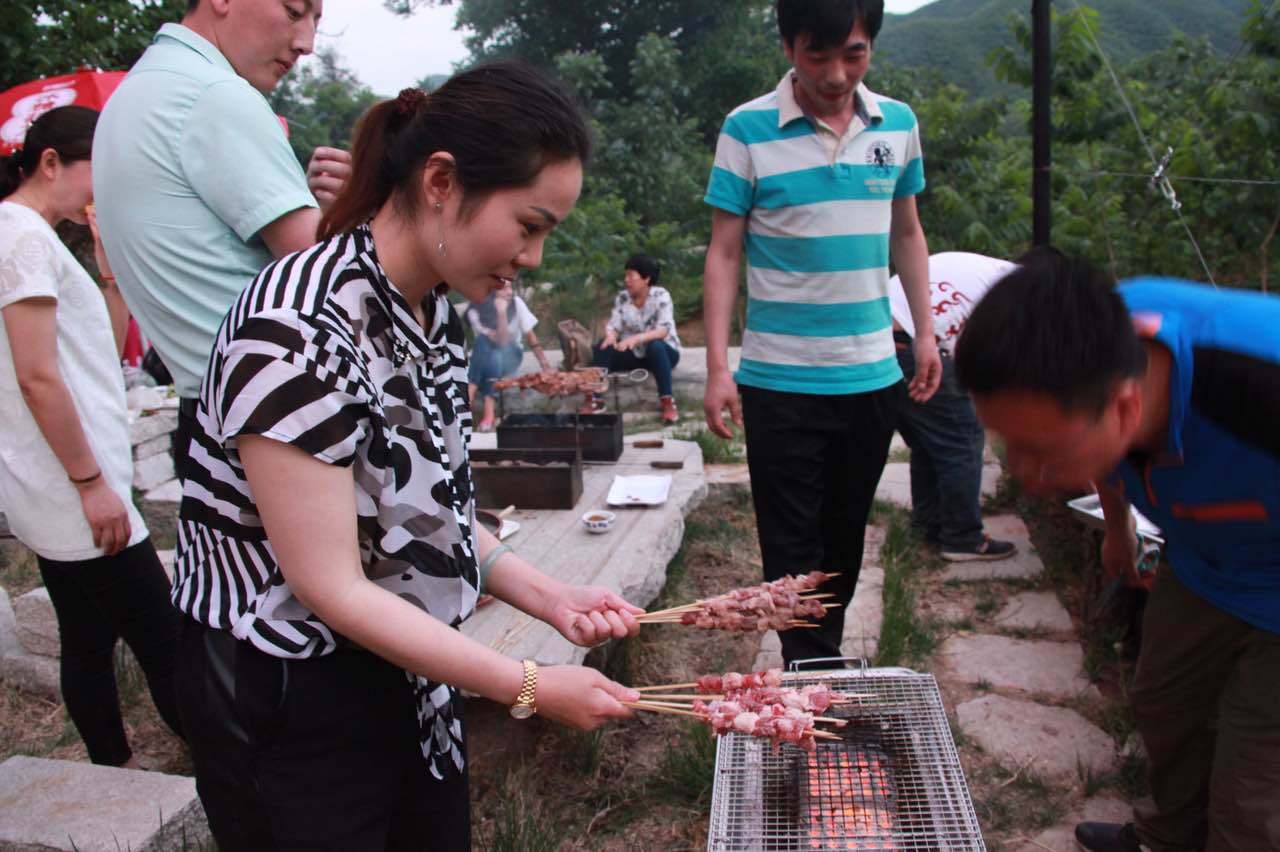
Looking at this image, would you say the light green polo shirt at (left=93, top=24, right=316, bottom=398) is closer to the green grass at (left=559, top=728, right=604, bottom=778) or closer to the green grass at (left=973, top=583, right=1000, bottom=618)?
the green grass at (left=559, top=728, right=604, bottom=778)

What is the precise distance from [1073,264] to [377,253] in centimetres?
125

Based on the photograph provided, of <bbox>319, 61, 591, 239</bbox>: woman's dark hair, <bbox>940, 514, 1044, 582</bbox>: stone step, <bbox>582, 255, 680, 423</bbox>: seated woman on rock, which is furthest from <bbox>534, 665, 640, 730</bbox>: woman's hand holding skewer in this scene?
<bbox>582, 255, 680, 423</bbox>: seated woman on rock

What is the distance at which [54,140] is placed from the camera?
9.29 feet

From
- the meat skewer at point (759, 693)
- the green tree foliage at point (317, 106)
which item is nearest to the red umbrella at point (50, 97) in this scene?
the meat skewer at point (759, 693)

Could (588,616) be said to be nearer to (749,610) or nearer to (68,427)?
(749,610)

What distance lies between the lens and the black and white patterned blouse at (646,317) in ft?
31.7

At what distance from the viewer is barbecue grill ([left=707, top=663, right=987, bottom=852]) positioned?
2189mm

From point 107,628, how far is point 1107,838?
326cm

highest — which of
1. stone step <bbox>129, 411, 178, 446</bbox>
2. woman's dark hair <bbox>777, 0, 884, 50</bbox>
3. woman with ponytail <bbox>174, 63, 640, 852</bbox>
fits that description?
woman's dark hair <bbox>777, 0, 884, 50</bbox>

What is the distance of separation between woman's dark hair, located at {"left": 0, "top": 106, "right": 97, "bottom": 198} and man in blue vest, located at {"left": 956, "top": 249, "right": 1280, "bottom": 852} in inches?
106

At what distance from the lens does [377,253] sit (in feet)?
5.01

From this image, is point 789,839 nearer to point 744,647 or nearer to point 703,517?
point 744,647

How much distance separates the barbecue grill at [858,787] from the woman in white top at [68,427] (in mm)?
1865

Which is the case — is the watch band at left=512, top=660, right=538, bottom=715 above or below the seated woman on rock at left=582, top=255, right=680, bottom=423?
above
